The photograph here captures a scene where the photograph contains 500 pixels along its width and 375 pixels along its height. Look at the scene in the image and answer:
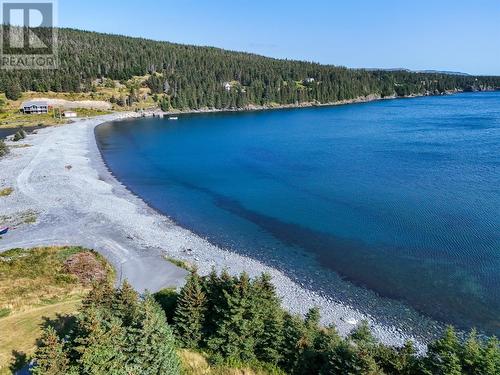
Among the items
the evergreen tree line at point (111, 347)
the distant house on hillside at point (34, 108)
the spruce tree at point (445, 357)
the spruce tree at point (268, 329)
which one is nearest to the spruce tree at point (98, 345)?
the evergreen tree line at point (111, 347)

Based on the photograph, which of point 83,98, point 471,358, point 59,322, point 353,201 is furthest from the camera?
point 83,98

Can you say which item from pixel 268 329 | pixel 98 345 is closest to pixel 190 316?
pixel 268 329

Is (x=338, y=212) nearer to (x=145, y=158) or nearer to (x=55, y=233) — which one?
(x=55, y=233)

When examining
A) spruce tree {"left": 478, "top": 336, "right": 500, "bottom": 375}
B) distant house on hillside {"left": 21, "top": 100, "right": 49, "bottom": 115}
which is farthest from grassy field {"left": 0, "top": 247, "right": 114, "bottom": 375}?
distant house on hillside {"left": 21, "top": 100, "right": 49, "bottom": 115}

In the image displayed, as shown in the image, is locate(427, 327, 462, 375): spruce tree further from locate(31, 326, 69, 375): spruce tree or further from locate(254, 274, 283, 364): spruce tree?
locate(31, 326, 69, 375): spruce tree

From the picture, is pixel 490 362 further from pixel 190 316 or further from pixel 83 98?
pixel 83 98

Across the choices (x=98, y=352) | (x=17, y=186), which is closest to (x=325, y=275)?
(x=98, y=352)
